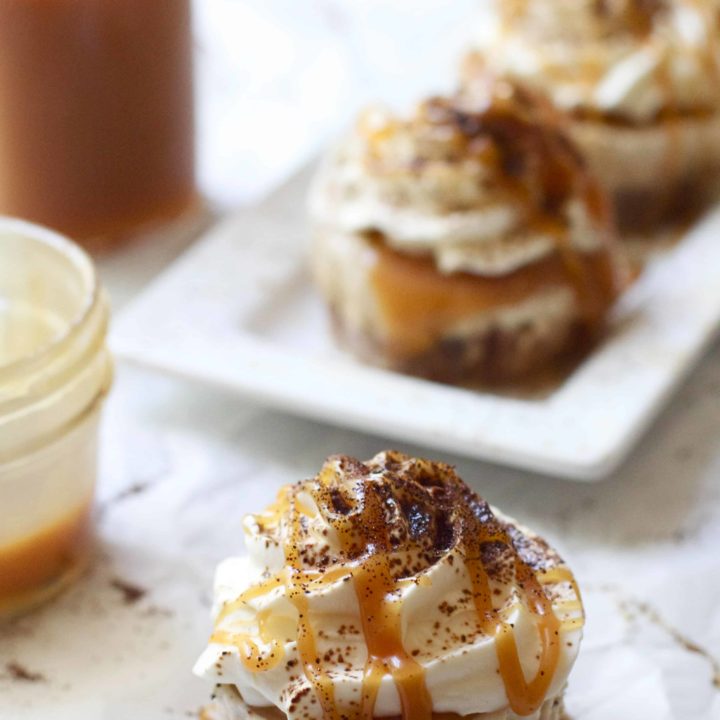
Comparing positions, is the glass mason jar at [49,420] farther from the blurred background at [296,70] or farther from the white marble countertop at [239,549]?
the blurred background at [296,70]

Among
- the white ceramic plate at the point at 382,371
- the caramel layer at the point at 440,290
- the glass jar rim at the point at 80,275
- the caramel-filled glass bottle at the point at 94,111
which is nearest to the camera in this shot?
the glass jar rim at the point at 80,275

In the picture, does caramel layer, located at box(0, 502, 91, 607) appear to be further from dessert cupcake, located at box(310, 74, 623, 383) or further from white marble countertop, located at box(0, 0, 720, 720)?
dessert cupcake, located at box(310, 74, 623, 383)

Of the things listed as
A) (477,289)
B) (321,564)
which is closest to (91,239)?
(477,289)

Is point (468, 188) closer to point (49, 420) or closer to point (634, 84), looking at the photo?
point (634, 84)

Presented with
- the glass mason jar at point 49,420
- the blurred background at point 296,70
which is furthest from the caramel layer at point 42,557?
the blurred background at point 296,70

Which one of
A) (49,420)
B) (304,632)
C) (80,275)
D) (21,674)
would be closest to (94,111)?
(80,275)

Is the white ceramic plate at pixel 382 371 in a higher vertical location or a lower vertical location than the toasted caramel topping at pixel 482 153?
lower

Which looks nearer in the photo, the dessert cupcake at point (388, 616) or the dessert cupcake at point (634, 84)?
the dessert cupcake at point (388, 616)
